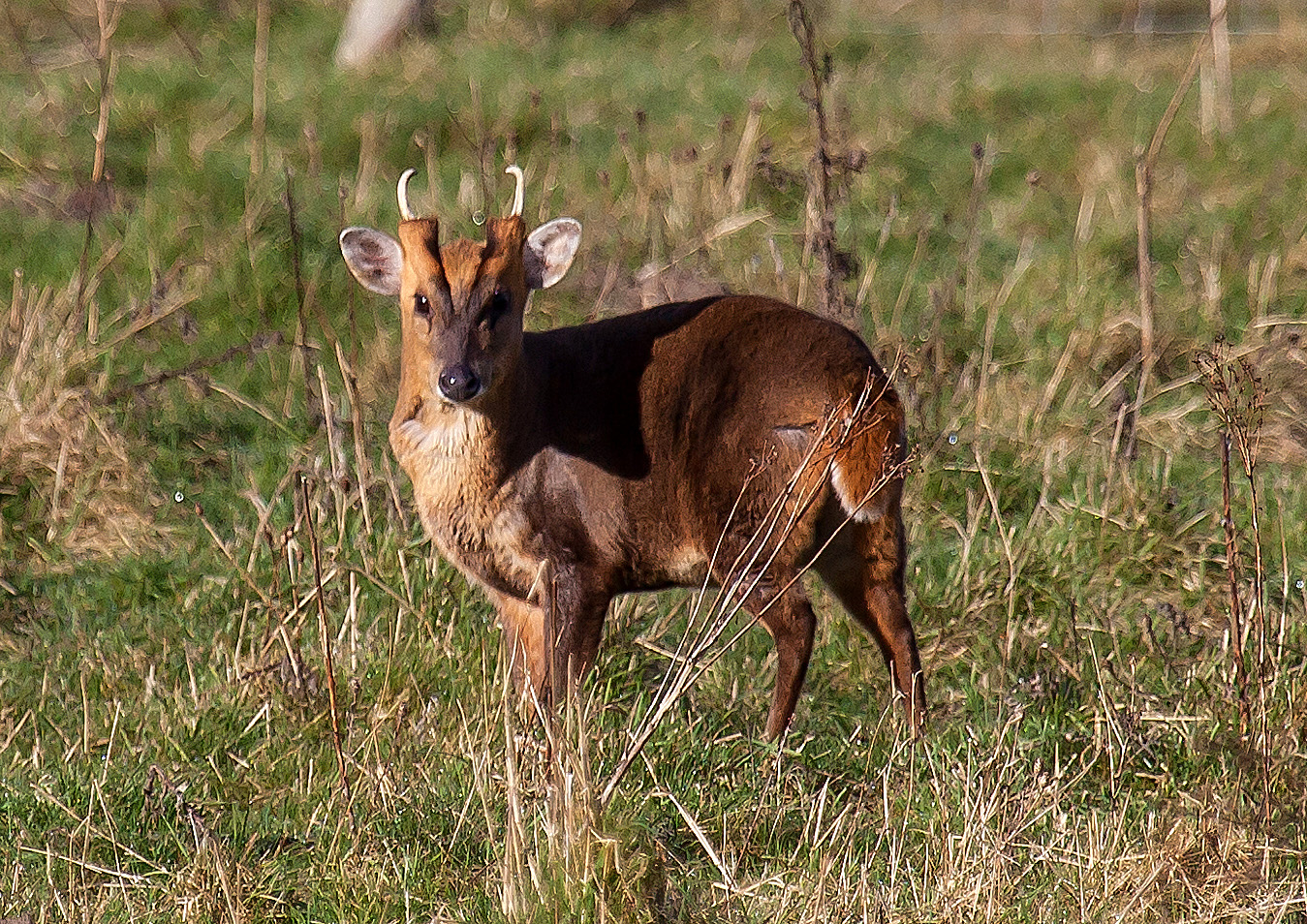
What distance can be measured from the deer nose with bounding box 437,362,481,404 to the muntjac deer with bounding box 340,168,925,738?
5.5 inches

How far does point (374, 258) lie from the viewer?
15.4 ft

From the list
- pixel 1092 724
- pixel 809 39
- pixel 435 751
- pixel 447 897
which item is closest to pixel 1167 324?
pixel 809 39

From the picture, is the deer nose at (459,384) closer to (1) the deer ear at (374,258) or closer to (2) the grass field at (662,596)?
(1) the deer ear at (374,258)

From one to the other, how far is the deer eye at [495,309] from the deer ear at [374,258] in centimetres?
31

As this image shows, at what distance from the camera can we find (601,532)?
4.62 metres

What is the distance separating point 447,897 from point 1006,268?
488 centimetres

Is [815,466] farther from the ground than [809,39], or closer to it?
closer to it

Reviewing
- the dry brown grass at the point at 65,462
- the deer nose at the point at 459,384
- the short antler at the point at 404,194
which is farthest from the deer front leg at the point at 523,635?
the dry brown grass at the point at 65,462

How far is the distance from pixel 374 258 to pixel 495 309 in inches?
16.4

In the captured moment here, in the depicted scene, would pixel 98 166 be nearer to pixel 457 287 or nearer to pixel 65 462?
pixel 65 462

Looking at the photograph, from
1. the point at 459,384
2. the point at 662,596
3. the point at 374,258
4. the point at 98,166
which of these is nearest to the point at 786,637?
the point at 662,596

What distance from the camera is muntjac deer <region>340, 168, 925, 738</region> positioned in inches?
179

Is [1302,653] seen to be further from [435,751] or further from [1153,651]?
[435,751]

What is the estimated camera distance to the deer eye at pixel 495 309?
446 centimetres
